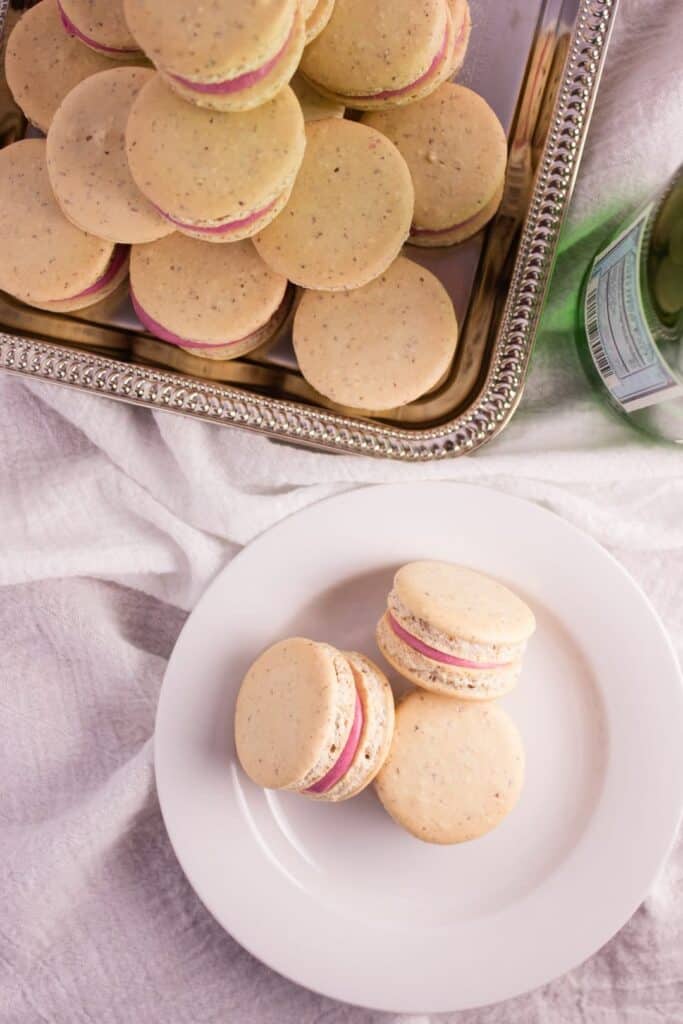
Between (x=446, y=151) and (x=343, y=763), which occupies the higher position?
(x=446, y=151)

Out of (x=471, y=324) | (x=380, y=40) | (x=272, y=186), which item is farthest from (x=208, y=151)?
(x=471, y=324)

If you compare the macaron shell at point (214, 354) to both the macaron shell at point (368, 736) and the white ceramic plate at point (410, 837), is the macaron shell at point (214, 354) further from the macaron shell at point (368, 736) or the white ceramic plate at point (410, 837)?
the macaron shell at point (368, 736)

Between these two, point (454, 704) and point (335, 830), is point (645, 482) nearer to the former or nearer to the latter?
point (454, 704)

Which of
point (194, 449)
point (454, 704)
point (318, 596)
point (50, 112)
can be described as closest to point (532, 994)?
point (454, 704)

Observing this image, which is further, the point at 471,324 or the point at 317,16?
the point at 471,324

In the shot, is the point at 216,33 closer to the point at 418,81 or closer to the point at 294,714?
the point at 418,81

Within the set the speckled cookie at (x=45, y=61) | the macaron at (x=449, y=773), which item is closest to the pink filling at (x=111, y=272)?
the speckled cookie at (x=45, y=61)

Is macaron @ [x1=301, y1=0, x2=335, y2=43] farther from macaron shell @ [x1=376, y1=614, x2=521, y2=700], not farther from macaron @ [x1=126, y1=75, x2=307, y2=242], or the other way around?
macaron shell @ [x1=376, y1=614, x2=521, y2=700]
